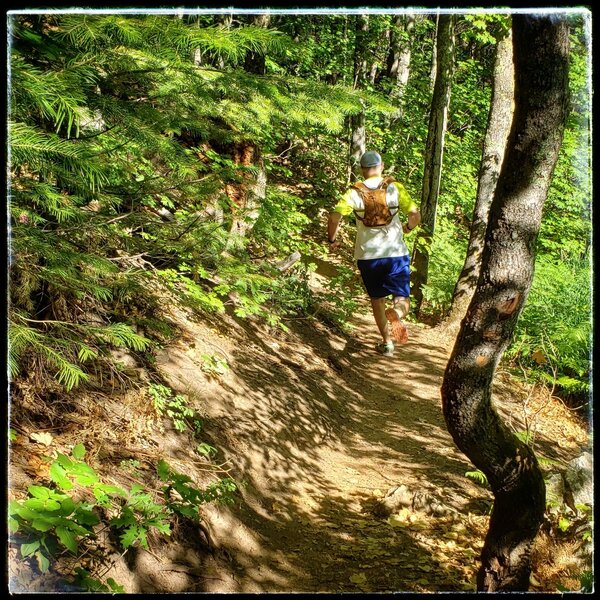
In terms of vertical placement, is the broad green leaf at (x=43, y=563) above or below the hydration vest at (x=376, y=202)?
below

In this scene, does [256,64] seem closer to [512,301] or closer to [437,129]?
[512,301]

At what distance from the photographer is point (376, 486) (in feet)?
21.9

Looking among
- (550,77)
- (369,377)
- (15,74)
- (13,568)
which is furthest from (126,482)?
(369,377)

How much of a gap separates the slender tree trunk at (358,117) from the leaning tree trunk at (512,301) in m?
5.75

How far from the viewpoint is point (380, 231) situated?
198 inches

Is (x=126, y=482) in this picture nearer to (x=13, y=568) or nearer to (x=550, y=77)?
(x=13, y=568)

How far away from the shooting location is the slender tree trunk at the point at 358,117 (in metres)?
10.4

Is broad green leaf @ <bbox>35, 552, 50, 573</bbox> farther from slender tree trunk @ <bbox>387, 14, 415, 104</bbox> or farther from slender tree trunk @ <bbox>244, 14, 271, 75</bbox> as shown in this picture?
slender tree trunk @ <bbox>387, 14, 415, 104</bbox>

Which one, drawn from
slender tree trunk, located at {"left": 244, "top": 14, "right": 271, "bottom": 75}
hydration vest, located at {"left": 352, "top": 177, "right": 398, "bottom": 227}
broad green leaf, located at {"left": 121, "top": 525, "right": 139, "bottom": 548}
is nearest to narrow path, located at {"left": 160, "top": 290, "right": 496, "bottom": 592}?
Result: broad green leaf, located at {"left": 121, "top": 525, "right": 139, "bottom": 548}

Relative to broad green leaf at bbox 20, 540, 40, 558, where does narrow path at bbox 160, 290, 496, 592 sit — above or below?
below

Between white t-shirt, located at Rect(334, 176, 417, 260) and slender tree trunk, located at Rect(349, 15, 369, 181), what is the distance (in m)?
4.25

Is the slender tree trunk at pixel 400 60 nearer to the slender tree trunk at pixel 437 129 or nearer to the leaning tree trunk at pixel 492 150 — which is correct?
the slender tree trunk at pixel 437 129

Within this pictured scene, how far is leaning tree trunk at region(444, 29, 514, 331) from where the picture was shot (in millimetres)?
10438

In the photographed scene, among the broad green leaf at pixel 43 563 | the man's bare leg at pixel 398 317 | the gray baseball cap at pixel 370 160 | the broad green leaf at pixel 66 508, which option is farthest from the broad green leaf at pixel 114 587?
the gray baseball cap at pixel 370 160
